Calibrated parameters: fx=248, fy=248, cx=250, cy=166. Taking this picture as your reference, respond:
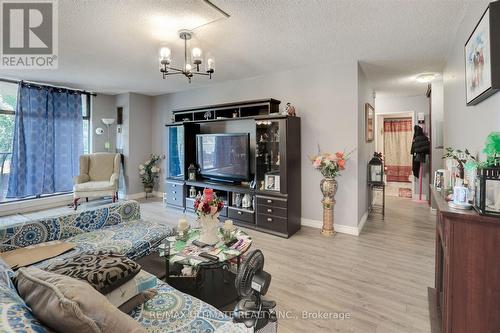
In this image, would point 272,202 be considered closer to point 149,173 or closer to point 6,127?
point 149,173

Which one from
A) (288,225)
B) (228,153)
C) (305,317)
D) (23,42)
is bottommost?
(305,317)

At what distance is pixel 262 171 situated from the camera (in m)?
3.96

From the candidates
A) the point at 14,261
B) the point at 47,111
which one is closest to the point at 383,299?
the point at 14,261

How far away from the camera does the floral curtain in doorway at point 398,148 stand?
25.2 feet

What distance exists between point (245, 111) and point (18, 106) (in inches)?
168

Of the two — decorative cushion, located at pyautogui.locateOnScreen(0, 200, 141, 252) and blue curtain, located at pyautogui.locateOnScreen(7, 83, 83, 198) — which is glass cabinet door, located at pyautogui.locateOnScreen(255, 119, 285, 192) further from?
blue curtain, located at pyautogui.locateOnScreen(7, 83, 83, 198)

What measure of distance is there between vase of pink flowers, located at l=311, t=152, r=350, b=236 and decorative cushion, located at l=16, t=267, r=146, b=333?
3.01m

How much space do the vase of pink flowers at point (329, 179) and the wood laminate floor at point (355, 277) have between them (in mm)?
223

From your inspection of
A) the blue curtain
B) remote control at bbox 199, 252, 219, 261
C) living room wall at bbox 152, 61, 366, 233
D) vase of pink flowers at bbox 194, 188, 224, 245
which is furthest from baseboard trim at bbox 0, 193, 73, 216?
remote control at bbox 199, 252, 219, 261

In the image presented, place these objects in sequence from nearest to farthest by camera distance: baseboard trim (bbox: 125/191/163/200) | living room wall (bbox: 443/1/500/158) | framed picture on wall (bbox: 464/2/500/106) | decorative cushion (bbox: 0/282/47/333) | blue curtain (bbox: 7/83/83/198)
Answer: decorative cushion (bbox: 0/282/47/333) < framed picture on wall (bbox: 464/2/500/106) < living room wall (bbox: 443/1/500/158) < blue curtain (bbox: 7/83/83/198) < baseboard trim (bbox: 125/191/163/200)

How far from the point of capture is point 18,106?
4656 mm

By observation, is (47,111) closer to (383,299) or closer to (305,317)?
(305,317)
